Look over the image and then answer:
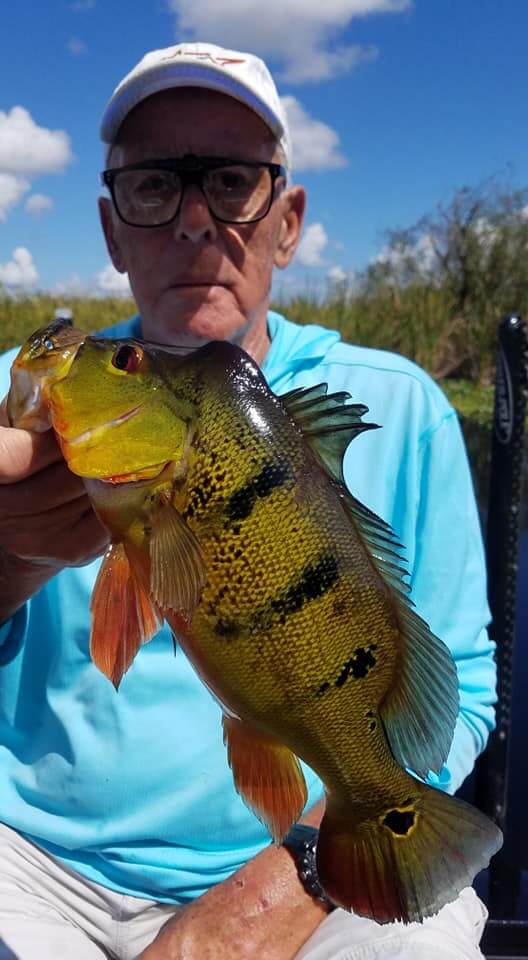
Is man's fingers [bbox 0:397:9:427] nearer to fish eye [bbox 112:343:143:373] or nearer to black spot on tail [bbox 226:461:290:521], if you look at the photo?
fish eye [bbox 112:343:143:373]

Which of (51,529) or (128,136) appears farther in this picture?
(128,136)

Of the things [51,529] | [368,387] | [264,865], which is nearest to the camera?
[51,529]

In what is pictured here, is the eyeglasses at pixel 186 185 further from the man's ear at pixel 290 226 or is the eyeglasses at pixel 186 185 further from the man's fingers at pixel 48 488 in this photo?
the man's fingers at pixel 48 488

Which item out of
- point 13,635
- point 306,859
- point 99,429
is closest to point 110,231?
point 13,635

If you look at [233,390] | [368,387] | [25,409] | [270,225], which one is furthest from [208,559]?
[270,225]

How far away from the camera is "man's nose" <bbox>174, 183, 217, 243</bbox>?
2051 millimetres

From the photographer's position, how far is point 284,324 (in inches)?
93.1

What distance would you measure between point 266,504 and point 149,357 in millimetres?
269

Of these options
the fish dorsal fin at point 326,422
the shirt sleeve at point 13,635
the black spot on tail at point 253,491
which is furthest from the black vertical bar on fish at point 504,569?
the black spot on tail at point 253,491

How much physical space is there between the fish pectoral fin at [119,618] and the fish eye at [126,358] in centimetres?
26

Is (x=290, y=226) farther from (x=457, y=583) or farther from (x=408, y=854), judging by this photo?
(x=408, y=854)

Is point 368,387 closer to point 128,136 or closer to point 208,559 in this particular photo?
point 128,136

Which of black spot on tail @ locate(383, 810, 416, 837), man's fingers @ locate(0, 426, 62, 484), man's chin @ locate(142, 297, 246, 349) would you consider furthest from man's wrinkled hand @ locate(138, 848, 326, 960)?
man's chin @ locate(142, 297, 246, 349)

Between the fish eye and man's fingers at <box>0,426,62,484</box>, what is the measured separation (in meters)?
0.16
